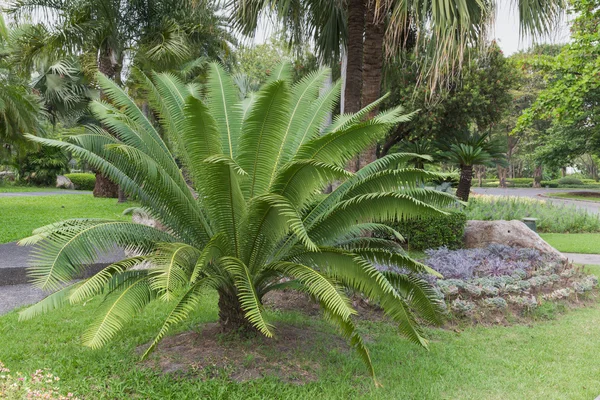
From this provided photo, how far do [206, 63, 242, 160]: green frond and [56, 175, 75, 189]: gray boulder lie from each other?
2584 centimetres

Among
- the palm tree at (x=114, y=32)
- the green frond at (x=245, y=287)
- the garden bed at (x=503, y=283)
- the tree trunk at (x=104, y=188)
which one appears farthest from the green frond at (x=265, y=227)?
the tree trunk at (x=104, y=188)

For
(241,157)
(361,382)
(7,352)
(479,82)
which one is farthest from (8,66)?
(479,82)

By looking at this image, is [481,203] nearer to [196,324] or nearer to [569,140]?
[196,324]

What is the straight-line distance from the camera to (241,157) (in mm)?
3838

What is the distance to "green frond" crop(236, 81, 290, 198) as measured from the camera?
11.4 ft

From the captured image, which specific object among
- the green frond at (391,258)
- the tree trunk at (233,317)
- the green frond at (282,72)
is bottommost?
the tree trunk at (233,317)

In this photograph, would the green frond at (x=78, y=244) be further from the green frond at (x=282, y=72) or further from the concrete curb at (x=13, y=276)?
the concrete curb at (x=13, y=276)

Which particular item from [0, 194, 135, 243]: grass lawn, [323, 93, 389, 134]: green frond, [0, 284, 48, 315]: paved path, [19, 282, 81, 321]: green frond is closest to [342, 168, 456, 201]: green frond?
[323, 93, 389, 134]: green frond

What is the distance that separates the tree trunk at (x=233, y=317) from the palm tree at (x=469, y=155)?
9.39 metres

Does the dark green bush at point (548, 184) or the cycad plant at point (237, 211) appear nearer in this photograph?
the cycad plant at point (237, 211)

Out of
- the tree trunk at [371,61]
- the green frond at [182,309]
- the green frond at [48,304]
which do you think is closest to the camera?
the green frond at [182,309]

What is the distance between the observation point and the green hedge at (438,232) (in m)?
9.52

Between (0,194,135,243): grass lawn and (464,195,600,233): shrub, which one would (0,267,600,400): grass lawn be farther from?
(464,195,600,233): shrub

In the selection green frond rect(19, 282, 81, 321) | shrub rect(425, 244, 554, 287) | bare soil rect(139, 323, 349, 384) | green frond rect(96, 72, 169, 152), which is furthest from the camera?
shrub rect(425, 244, 554, 287)
